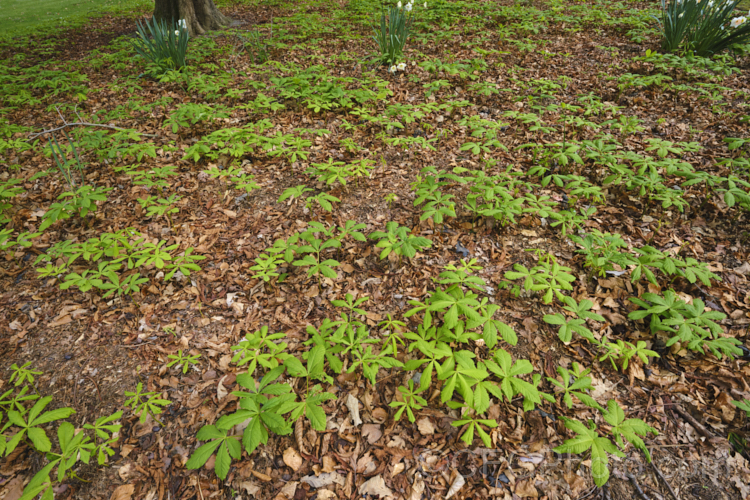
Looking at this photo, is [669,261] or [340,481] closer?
[340,481]

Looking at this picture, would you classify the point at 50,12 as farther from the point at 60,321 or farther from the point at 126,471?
the point at 126,471

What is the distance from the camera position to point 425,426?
5.33 ft

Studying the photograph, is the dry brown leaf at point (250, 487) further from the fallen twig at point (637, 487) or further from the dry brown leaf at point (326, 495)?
the fallen twig at point (637, 487)

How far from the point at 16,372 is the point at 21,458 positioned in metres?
0.47

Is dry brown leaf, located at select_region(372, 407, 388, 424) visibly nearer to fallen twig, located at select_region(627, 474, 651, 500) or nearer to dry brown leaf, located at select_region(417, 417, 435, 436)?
dry brown leaf, located at select_region(417, 417, 435, 436)

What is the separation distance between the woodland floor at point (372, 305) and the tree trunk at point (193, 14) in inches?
91.0

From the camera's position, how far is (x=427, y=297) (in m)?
2.17

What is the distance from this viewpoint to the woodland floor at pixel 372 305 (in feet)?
4.89

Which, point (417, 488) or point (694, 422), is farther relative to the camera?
point (694, 422)

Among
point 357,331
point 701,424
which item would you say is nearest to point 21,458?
point 357,331

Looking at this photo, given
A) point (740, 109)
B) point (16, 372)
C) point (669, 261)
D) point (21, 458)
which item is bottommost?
point (21, 458)

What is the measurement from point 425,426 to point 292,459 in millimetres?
647

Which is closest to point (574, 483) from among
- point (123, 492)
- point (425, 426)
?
point (425, 426)

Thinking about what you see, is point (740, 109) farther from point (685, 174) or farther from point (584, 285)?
point (584, 285)
